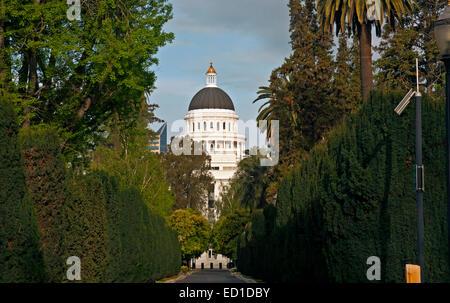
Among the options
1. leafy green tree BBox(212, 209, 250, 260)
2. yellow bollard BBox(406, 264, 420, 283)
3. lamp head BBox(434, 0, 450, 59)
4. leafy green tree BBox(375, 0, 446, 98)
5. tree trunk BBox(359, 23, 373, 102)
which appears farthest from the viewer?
leafy green tree BBox(212, 209, 250, 260)

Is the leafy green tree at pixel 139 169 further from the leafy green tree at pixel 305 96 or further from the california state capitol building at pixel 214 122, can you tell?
the california state capitol building at pixel 214 122

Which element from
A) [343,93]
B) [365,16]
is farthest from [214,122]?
[365,16]

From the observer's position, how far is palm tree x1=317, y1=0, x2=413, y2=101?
34625mm

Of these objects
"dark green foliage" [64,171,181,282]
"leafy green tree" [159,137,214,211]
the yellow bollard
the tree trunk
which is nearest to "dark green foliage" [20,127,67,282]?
"dark green foliage" [64,171,181,282]

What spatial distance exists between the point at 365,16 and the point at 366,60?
98.5 inches

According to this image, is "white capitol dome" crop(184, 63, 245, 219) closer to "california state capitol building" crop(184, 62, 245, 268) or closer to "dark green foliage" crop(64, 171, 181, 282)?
"california state capitol building" crop(184, 62, 245, 268)

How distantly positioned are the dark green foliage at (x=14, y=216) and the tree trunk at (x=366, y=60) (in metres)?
22.8

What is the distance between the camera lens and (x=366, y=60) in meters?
34.7

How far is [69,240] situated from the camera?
21.1 m

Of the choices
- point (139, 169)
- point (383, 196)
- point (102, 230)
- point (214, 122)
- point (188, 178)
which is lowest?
point (102, 230)

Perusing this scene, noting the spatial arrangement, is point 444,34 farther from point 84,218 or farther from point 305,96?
point 305,96

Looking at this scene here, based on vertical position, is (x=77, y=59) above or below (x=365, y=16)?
below

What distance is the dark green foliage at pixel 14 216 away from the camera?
13.3 meters

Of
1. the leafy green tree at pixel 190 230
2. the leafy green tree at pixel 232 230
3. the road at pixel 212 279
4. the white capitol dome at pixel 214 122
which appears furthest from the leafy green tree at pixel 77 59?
the white capitol dome at pixel 214 122
